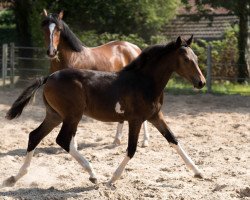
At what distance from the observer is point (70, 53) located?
848 cm

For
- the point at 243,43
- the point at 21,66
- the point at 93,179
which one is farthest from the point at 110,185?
the point at 21,66

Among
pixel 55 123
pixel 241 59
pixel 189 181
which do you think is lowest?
pixel 241 59

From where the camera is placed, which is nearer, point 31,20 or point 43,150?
point 43,150

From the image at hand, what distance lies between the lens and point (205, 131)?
31.1 feet

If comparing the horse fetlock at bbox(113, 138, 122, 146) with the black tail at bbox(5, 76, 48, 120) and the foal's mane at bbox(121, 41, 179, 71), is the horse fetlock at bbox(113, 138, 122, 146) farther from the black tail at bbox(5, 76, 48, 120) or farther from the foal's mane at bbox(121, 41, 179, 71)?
the black tail at bbox(5, 76, 48, 120)

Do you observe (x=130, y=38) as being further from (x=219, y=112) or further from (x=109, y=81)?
(x=109, y=81)

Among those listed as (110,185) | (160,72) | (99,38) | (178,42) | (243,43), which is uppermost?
(178,42)

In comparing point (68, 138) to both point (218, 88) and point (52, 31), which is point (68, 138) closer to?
point (52, 31)

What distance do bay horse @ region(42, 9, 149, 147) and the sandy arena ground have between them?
0.82 m

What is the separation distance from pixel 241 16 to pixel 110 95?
11095 mm

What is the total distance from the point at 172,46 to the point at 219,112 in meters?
5.60

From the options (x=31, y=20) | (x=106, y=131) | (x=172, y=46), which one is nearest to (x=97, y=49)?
(x=106, y=131)

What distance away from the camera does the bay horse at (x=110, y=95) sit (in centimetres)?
579

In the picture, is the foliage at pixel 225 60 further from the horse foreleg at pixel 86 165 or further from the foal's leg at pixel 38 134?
the horse foreleg at pixel 86 165
